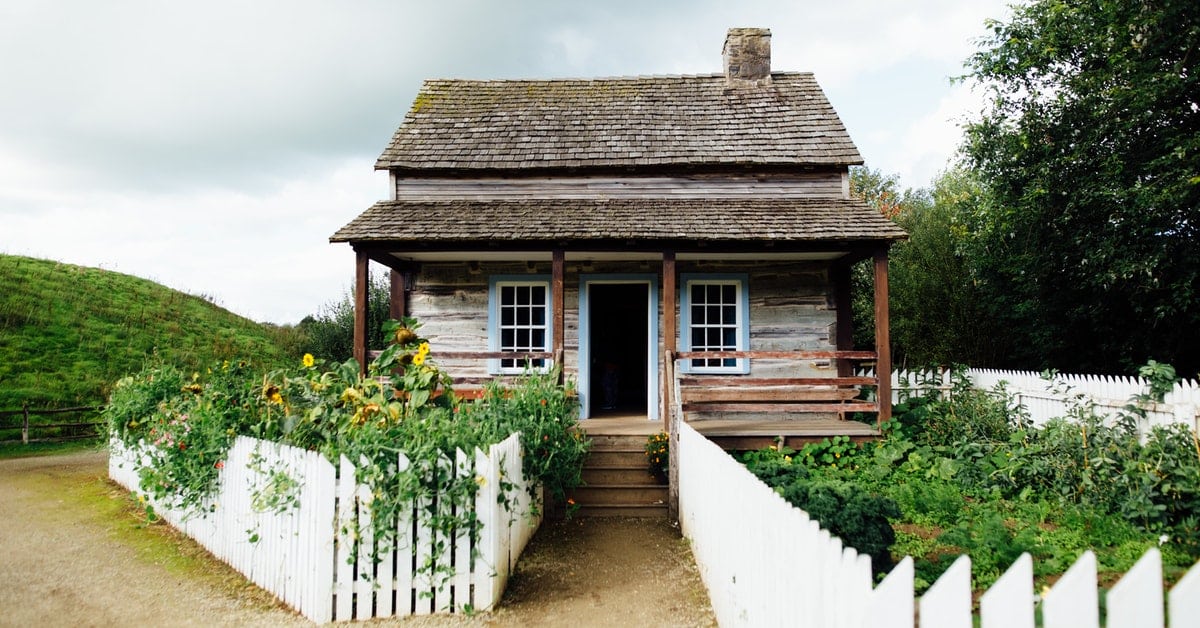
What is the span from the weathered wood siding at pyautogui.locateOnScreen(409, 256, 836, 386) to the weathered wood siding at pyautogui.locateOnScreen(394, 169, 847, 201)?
1224 millimetres

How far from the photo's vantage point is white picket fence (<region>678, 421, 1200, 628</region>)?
165 cm

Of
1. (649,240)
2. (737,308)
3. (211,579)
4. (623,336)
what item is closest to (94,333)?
(623,336)

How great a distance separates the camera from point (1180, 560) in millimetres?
5129

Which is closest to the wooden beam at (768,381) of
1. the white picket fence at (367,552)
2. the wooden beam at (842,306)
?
the wooden beam at (842,306)

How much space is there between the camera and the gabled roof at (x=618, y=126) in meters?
11.0

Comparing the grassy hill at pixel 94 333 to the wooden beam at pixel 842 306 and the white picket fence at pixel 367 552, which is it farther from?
the wooden beam at pixel 842 306

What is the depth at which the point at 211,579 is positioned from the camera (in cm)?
567

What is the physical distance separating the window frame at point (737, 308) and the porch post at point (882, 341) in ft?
7.26

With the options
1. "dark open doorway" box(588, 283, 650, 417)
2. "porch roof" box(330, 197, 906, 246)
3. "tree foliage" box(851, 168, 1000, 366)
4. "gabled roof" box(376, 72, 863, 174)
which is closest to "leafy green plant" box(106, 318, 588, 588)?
"porch roof" box(330, 197, 906, 246)

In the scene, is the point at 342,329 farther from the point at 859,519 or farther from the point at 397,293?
the point at 859,519

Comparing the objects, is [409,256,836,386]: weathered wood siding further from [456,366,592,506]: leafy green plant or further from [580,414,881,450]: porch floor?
[456,366,592,506]: leafy green plant

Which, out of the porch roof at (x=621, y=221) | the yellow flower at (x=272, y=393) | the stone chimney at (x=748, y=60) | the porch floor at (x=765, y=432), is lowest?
the porch floor at (x=765, y=432)

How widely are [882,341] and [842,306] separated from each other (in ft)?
6.00

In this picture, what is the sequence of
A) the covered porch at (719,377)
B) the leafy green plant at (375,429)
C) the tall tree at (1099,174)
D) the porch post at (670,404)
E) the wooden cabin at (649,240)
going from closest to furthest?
1. the leafy green plant at (375,429)
2. the porch post at (670,404)
3. the covered porch at (719,377)
4. the wooden cabin at (649,240)
5. the tall tree at (1099,174)
